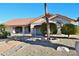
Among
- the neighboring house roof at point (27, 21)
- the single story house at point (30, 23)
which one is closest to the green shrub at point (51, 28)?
the single story house at point (30, 23)

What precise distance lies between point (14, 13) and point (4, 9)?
32.8 inches

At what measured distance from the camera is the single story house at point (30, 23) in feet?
38.4

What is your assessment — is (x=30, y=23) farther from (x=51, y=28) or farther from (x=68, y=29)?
(x=68, y=29)

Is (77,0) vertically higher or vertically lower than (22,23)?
higher

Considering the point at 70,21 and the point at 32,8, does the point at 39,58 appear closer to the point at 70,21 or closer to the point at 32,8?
the point at 32,8

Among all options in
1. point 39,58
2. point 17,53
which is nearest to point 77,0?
point 39,58

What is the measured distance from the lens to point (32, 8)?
36.4 feet

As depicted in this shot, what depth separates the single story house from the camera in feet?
38.4

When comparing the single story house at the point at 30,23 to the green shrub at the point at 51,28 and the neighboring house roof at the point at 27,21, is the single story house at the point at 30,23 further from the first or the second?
the green shrub at the point at 51,28

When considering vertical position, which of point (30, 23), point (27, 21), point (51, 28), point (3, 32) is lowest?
point (3, 32)

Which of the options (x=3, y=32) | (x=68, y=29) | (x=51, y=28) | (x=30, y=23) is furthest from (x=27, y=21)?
(x=68, y=29)

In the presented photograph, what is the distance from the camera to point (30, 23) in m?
13.1

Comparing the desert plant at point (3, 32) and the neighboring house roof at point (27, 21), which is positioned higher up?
the neighboring house roof at point (27, 21)

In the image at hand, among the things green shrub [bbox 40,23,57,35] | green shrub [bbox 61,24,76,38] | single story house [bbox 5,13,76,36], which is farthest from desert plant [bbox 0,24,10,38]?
green shrub [bbox 61,24,76,38]
